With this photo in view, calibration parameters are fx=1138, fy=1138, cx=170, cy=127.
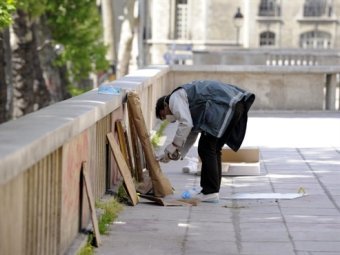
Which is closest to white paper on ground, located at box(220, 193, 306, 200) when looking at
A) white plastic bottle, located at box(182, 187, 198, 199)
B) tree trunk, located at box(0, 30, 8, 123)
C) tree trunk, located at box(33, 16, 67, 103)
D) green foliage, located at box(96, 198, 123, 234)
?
white plastic bottle, located at box(182, 187, 198, 199)

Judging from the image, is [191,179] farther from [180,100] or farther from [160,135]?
[160,135]

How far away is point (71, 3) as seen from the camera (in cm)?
4025

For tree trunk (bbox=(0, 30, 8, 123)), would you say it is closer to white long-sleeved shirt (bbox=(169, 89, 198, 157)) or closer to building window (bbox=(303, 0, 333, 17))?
white long-sleeved shirt (bbox=(169, 89, 198, 157))

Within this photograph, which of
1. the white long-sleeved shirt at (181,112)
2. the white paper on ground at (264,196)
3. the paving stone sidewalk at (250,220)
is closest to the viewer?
the paving stone sidewalk at (250,220)

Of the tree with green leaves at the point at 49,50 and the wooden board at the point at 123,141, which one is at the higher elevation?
the wooden board at the point at 123,141

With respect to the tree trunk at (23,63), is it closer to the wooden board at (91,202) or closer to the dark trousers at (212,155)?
the dark trousers at (212,155)

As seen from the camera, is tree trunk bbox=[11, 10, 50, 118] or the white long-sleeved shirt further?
tree trunk bbox=[11, 10, 50, 118]

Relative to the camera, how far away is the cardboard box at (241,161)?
46.3ft

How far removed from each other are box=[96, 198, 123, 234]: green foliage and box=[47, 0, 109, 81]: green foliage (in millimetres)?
27490

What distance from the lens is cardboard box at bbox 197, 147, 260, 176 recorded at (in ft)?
46.3

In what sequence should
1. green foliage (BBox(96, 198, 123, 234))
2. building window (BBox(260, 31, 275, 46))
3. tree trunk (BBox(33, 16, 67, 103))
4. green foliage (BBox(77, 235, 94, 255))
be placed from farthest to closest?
building window (BBox(260, 31, 275, 46)) → tree trunk (BBox(33, 16, 67, 103)) → green foliage (BBox(96, 198, 123, 234)) → green foliage (BBox(77, 235, 94, 255))

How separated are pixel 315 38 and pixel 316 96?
176 ft

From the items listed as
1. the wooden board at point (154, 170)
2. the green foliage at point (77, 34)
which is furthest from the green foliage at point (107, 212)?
the green foliage at point (77, 34)

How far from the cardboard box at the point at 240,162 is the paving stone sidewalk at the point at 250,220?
0.12 metres
